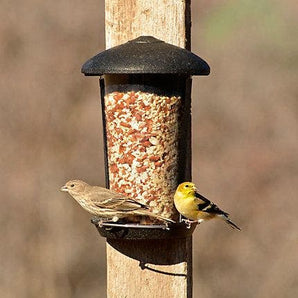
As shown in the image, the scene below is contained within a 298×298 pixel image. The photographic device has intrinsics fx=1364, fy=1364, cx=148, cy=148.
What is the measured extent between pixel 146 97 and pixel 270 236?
6.85 m

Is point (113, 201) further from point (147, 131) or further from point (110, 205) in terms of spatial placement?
point (147, 131)

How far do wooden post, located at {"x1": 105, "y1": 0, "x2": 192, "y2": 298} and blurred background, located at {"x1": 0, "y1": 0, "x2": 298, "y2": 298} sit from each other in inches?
201

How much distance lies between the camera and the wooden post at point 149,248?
6.00 m

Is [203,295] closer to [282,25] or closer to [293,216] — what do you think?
[293,216]

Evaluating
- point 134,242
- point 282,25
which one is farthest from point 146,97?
point 282,25

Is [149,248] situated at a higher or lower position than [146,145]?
lower

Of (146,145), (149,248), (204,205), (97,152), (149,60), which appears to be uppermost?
(149,60)

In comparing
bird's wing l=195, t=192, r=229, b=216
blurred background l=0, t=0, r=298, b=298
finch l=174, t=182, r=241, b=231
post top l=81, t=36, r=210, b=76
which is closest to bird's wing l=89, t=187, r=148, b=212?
finch l=174, t=182, r=241, b=231

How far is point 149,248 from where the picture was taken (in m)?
6.11

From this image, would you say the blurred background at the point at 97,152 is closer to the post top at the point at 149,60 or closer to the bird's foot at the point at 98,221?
the bird's foot at the point at 98,221

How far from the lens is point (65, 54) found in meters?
12.2

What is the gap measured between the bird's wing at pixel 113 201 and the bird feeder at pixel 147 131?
0.26 feet

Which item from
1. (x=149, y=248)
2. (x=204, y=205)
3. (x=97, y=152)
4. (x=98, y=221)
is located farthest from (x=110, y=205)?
(x=97, y=152)

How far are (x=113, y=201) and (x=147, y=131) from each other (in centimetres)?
35
